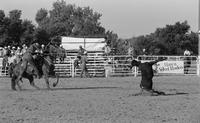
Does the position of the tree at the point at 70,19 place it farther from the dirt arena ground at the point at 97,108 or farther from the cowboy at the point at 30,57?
the dirt arena ground at the point at 97,108

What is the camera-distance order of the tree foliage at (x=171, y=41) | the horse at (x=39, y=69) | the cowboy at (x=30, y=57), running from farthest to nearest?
the tree foliage at (x=171, y=41)
the horse at (x=39, y=69)
the cowboy at (x=30, y=57)

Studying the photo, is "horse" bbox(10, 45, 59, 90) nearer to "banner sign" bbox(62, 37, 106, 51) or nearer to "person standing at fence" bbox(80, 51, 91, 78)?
"person standing at fence" bbox(80, 51, 91, 78)

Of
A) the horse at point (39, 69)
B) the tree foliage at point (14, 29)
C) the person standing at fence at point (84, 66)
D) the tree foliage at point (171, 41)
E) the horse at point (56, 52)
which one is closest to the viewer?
the horse at point (39, 69)

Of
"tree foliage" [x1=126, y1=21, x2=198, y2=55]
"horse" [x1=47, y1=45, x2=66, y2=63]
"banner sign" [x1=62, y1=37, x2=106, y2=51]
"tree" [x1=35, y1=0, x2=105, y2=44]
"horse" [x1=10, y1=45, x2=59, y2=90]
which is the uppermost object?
"tree" [x1=35, y1=0, x2=105, y2=44]

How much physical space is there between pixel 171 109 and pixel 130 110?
98 centimetres

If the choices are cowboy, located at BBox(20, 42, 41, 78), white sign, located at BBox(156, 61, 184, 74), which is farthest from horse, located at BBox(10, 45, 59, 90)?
white sign, located at BBox(156, 61, 184, 74)

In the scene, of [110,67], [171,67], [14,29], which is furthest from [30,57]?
[14,29]

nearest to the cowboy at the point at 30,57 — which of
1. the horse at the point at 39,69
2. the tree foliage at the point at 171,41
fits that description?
the horse at the point at 39,69

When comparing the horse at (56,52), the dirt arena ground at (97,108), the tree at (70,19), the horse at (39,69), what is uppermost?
the tree at (70,19)

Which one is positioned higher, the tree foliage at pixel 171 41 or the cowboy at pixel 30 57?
the tree foliage at pixel 171 41

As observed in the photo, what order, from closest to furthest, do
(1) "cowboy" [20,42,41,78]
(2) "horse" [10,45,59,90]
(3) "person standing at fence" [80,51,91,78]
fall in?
1. (1) "cowboy" [20,42,41,78]
2. (2) "horse" [10,45,59,90]
3. (3) "person standing at fence" [80,51,91,78]

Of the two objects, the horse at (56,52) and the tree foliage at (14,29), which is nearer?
the horse at (56,52)

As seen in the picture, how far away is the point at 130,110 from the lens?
14.0m

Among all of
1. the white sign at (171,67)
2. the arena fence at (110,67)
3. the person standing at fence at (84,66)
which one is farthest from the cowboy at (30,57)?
the white sign at (171,67)
